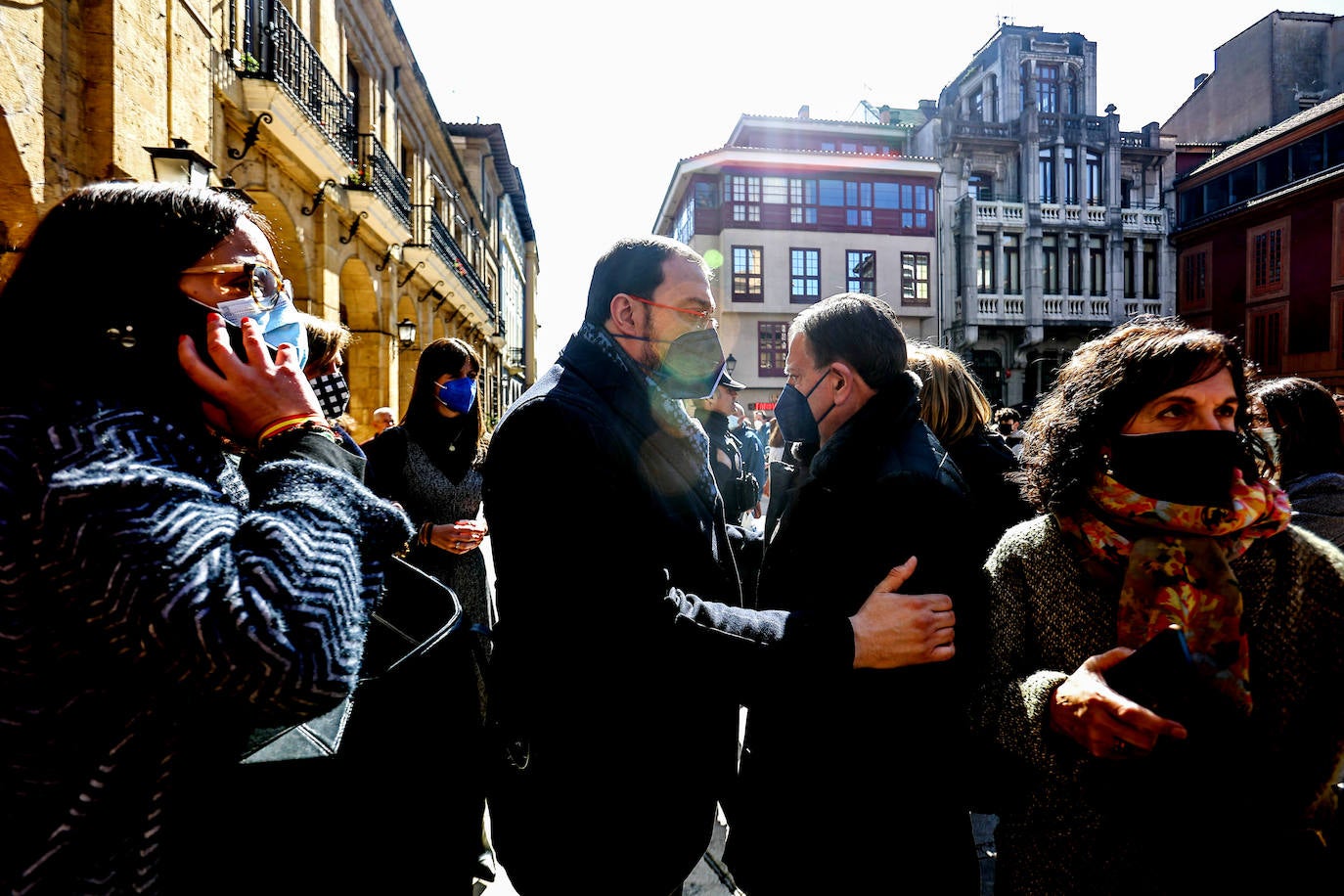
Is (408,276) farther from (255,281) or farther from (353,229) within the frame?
(255,281)

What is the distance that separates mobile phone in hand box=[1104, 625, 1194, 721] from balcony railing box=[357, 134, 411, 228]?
1184cm

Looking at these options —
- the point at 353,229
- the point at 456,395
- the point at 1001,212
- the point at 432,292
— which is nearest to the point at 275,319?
the point at 456,395

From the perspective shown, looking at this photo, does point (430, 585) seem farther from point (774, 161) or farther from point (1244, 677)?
point (774, 161)

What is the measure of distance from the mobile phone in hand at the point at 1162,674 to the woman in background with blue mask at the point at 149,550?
1.42 metres

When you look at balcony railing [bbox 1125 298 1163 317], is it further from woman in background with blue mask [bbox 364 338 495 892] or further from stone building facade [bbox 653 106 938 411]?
woman in background with blue mask [bbox 364 338 495 892]

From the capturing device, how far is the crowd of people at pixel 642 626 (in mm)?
998

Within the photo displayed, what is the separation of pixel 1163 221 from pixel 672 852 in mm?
37895

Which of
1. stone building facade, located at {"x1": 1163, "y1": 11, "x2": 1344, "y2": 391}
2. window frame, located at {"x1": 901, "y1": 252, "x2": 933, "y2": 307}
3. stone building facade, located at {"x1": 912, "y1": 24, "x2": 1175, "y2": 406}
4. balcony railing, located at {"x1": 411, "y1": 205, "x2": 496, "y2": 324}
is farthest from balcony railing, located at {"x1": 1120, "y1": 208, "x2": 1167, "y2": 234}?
balcony railing, located at {"x1": 411, "y1": 205, "x2": 496, "y2": 324}

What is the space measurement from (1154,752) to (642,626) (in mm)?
1079

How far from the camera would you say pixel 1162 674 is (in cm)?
139

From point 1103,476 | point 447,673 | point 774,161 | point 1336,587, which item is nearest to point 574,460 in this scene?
point 447,673

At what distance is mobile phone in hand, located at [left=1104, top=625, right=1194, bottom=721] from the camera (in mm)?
1360

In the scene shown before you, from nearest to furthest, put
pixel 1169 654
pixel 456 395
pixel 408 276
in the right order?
1. pixel 1169 654
2. pixel 456 395
3. pixel 408 276

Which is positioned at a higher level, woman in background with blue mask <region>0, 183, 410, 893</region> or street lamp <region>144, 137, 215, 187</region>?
street lamp <region>144, 137, 215, 187</region>
